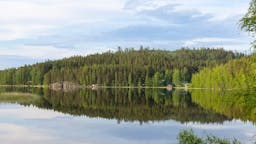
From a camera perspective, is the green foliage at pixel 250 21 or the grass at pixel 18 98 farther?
the grass at pixel 18 98

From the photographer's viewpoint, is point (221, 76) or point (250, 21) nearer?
point (250, 21)

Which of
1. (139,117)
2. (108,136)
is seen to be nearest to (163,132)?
(108,136)

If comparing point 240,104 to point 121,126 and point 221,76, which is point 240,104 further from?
point 221,76

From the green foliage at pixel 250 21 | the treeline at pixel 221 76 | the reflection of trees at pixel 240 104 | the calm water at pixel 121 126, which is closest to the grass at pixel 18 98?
the calm water at pixel 121 126

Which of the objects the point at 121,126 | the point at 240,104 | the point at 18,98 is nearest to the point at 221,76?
the point at 18,98

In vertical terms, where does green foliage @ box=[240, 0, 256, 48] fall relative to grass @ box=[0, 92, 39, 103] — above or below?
above

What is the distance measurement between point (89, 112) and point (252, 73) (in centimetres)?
5435

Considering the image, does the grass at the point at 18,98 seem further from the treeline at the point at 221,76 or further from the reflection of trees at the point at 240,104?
the treeline at the point at 221,76

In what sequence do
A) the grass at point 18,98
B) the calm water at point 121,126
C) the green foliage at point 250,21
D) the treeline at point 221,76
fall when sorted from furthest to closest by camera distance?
1. the treeline at point 221,76
2. the grass at point 18,98
3. the calm water at point 121,126
4. the green foliage at point 250,21

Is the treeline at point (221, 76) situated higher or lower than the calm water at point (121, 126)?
higher

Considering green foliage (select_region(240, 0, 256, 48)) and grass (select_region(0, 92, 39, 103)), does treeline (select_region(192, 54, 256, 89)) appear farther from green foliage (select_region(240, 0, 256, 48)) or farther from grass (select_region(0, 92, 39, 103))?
green foliage (select_region(240, 0, 256, 48))

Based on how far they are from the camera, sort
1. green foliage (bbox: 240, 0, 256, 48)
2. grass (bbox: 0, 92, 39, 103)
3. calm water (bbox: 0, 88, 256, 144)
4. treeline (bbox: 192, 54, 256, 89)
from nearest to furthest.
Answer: green foliage (bbox: 240, 0, 256, 48), calm water (bbox: 0, 88, 256, 144), grass (bbox: 0, 92, 39, 103), treeline (bbox: 192, 54, 256, 89)

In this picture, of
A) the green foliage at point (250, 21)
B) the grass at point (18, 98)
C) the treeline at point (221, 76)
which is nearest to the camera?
the green foliage at point (250, 21)

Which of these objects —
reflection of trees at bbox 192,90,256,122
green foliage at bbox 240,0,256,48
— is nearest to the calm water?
reflection of trees at bbox 192,90,256,122
